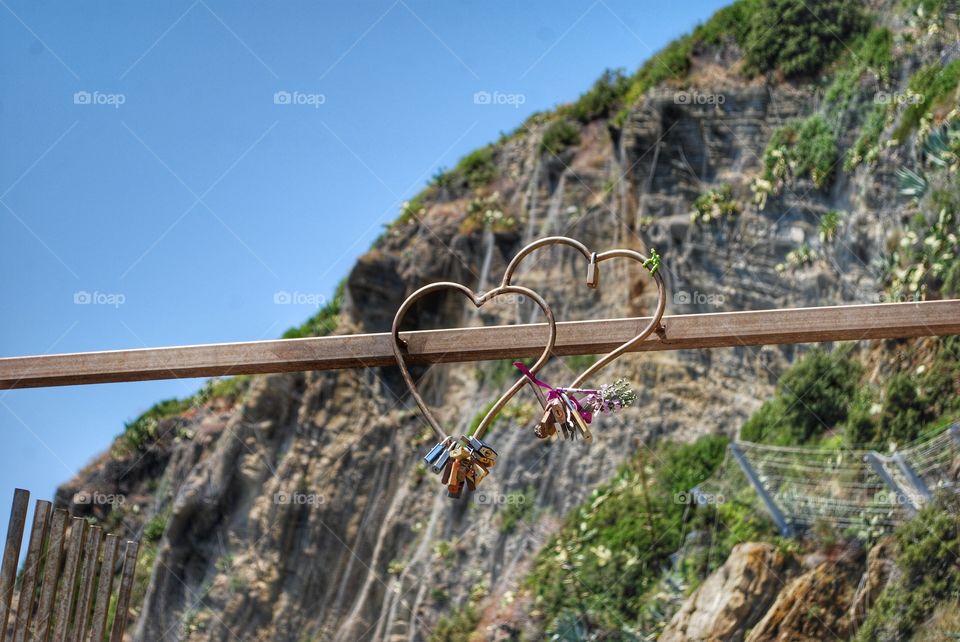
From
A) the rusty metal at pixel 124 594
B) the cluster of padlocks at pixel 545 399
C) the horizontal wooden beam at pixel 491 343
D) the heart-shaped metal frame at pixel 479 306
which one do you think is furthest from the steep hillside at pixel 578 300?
the rusty metal at pixel 124 594

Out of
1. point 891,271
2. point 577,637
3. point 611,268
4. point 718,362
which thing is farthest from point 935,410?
point 611,268

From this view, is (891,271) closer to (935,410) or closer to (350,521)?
(935,410)

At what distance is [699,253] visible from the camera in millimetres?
10289

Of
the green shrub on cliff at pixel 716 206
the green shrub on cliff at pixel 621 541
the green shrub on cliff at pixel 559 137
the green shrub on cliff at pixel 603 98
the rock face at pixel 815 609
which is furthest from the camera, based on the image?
the green shrub on cliff at pixel 603 98

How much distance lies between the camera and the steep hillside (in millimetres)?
8969

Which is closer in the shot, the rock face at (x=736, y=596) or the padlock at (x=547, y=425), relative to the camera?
the padlock at (x=547, y=425)

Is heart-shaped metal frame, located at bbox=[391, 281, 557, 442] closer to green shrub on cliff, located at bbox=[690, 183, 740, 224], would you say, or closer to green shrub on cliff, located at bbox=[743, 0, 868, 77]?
green shrub on cliff, located at bbox=[690, 183, 740, 224]

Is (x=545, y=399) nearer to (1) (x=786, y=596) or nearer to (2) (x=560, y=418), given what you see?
(2) (x=560, y=418)

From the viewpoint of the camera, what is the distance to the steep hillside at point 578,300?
8969 millimetres

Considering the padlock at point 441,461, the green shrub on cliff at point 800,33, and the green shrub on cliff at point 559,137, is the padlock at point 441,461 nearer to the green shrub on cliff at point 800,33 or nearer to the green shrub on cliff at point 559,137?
the green shrub on cliff at point 800,33

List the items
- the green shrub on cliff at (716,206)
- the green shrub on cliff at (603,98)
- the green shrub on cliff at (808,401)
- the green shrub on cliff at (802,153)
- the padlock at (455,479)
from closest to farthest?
the padlock at (455,479)
the green shrub on cliff at (808,401)
the green shrub on cliff at (802,153)
the green shrub on cliff at (716,206)
the green shrub on cliff at (603,98)

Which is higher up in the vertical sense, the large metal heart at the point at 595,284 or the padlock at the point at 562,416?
the large metal heart at the point at 595,284

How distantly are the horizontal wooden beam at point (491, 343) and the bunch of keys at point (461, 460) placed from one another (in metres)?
0.30

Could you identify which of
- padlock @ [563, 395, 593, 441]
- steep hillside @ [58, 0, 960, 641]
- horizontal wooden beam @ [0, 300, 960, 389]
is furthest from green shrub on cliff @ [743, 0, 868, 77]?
padlock @ [563, 395, 593, 441]
